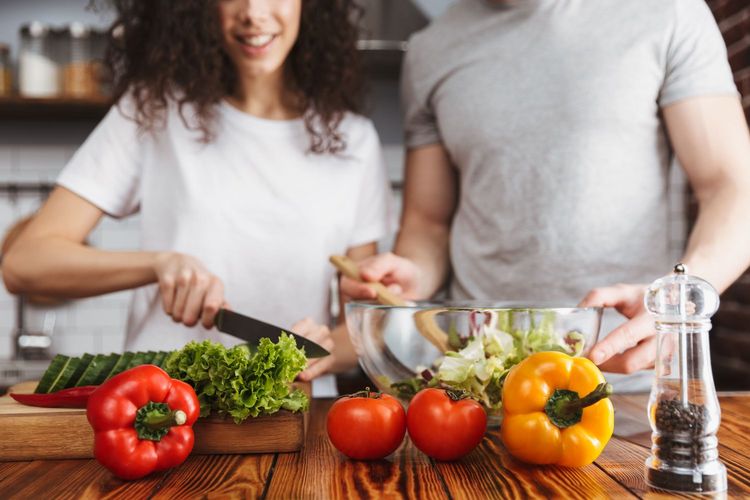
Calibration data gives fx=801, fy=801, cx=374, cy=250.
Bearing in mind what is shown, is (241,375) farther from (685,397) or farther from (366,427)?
(685,397)

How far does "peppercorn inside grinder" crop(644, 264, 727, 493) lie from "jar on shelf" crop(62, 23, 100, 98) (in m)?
2.65

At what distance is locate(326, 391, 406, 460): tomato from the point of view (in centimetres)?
99

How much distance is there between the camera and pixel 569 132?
168 cm

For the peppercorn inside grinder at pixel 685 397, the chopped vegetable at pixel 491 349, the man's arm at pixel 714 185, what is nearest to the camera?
the peppercorn inside grinder at pixel 685 397

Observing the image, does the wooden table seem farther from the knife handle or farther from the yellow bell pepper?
the knife handle

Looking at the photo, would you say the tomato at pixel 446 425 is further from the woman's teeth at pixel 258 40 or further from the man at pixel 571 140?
the woman's teeth at pixel 258 40

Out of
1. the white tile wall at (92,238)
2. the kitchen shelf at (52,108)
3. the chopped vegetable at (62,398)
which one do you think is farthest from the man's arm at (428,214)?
the white tile wall at (92,238)

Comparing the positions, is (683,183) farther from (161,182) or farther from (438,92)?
(161,182)

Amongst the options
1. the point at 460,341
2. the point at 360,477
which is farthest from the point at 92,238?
the point at 360,477

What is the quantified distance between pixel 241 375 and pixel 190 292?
41 centimetres

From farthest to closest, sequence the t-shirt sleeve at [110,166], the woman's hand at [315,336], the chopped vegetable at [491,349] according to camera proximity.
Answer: the t-shirt sleeve at [110,166] → the woman's hand at [315,336] → the chopped vegetable at [491,349]

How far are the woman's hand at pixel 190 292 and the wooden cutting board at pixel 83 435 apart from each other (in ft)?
1.17

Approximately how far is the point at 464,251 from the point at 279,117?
0.54 m

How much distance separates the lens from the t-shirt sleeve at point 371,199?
75.4 inches
